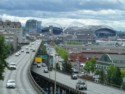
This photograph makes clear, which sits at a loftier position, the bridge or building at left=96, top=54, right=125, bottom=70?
the bridge

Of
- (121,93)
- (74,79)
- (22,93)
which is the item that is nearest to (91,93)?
(121,93)

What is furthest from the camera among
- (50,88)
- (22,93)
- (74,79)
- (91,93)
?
(50,88)

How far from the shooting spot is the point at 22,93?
197 feet

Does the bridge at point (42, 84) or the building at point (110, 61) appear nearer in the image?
the bridge at point (42, 84)

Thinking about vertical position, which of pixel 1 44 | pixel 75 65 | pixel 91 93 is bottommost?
pixel 75 65

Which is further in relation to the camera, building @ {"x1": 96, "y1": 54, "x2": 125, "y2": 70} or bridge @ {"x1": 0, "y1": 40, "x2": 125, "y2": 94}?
building @ {"x1": 96, "y1": 54, "x2": 125, "y2": 70}

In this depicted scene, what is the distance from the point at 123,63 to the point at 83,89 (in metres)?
95.5

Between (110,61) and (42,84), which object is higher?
(42,84)

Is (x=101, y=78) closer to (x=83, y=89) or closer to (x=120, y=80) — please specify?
(x=120, y=80)

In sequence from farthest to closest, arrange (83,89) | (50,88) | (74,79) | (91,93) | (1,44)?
(50,88) → (74,79) → (83,89) → (91,93) → (1,44)

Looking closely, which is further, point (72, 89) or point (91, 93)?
point (72, 89)

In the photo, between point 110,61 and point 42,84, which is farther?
point 110,61

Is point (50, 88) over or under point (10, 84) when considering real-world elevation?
under

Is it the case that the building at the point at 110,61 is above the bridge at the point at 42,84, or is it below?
below
